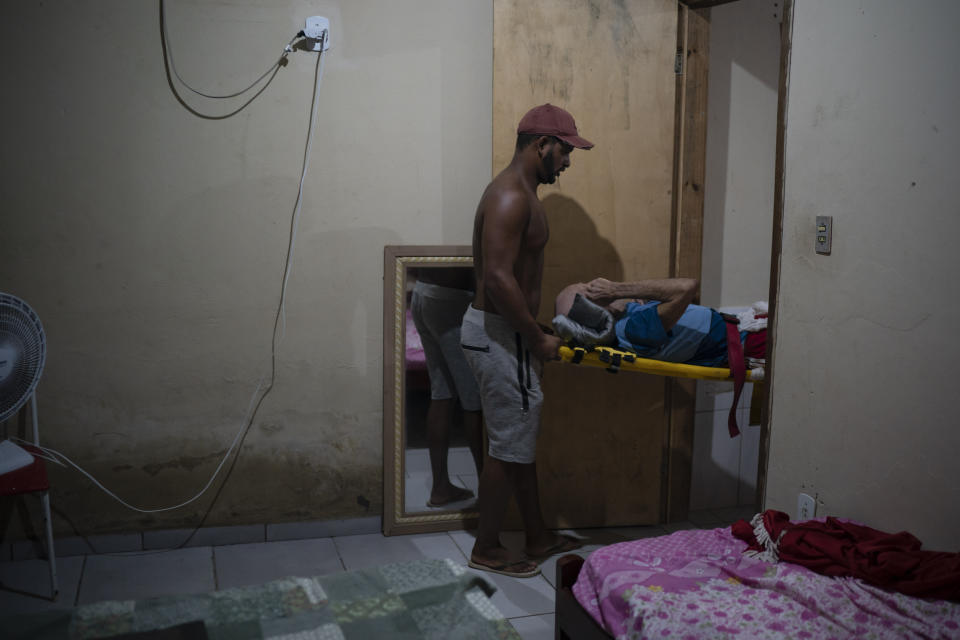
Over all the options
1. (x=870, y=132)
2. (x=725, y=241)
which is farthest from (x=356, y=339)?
(x=870, y=132)

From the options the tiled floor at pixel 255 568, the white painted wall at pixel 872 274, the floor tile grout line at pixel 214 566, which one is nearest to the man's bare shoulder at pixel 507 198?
the white painted wall at pixel 872 274

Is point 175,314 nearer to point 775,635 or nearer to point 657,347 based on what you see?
point 657,347

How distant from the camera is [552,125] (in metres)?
2.93

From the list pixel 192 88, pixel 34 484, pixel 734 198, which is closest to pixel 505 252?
pixel 192 88

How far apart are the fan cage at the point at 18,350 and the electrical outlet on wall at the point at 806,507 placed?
260cm

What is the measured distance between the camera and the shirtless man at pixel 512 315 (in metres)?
2.85

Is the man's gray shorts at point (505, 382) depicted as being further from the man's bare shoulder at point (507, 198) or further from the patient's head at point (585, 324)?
the man's bare shoulder at point (507, 198)

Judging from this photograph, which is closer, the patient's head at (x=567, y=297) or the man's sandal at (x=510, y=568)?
the man's sandal at (x=510, y=568)

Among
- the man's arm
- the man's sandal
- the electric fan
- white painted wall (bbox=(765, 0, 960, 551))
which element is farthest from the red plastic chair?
white painted wall (bbox=(765, 0, 960, 551))

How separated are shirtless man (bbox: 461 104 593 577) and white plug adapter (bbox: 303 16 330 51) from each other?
91 cm

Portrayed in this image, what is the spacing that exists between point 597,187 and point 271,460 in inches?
71.3

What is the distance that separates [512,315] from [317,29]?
1.41 metres

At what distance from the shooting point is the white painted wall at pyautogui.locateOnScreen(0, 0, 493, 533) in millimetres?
3047

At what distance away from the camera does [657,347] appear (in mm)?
3025
